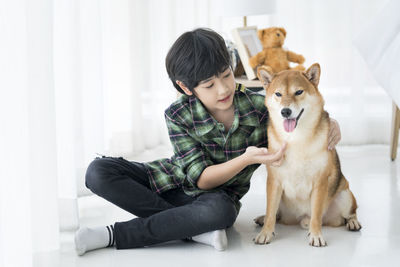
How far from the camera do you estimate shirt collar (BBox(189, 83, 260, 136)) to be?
5.53ft

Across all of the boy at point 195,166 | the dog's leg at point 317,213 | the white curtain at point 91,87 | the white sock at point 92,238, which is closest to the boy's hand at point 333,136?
the boy at point 195,166

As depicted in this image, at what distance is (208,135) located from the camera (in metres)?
1.70

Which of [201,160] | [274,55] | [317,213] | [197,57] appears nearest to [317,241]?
[317,213]

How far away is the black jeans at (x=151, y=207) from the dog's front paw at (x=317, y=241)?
9.5 inches

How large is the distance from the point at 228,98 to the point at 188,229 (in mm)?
416

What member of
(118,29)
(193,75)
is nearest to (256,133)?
(193,75)

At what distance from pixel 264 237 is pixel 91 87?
1.18 metres

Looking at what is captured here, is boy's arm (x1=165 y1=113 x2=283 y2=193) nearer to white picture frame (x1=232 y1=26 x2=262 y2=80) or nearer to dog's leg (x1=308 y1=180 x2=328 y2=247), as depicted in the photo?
dog's leg (x1=308 y1=180 x2=328 y2=247)

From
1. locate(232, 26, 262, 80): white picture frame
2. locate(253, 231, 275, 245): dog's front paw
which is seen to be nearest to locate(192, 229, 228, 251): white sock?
locate(253, 231, 275, 245): dog's front paw

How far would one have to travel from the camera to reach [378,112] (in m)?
3.27

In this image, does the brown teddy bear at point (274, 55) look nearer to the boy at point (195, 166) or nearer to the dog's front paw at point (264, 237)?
the boy at point (195, 166)

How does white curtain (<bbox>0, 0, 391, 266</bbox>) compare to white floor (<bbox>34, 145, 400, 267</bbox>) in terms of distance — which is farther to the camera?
white floor (<bbox>34, 145, 400, 267</bbox>)

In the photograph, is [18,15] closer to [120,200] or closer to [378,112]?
[120,200]

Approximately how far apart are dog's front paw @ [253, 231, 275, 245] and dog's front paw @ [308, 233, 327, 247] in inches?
4.8
